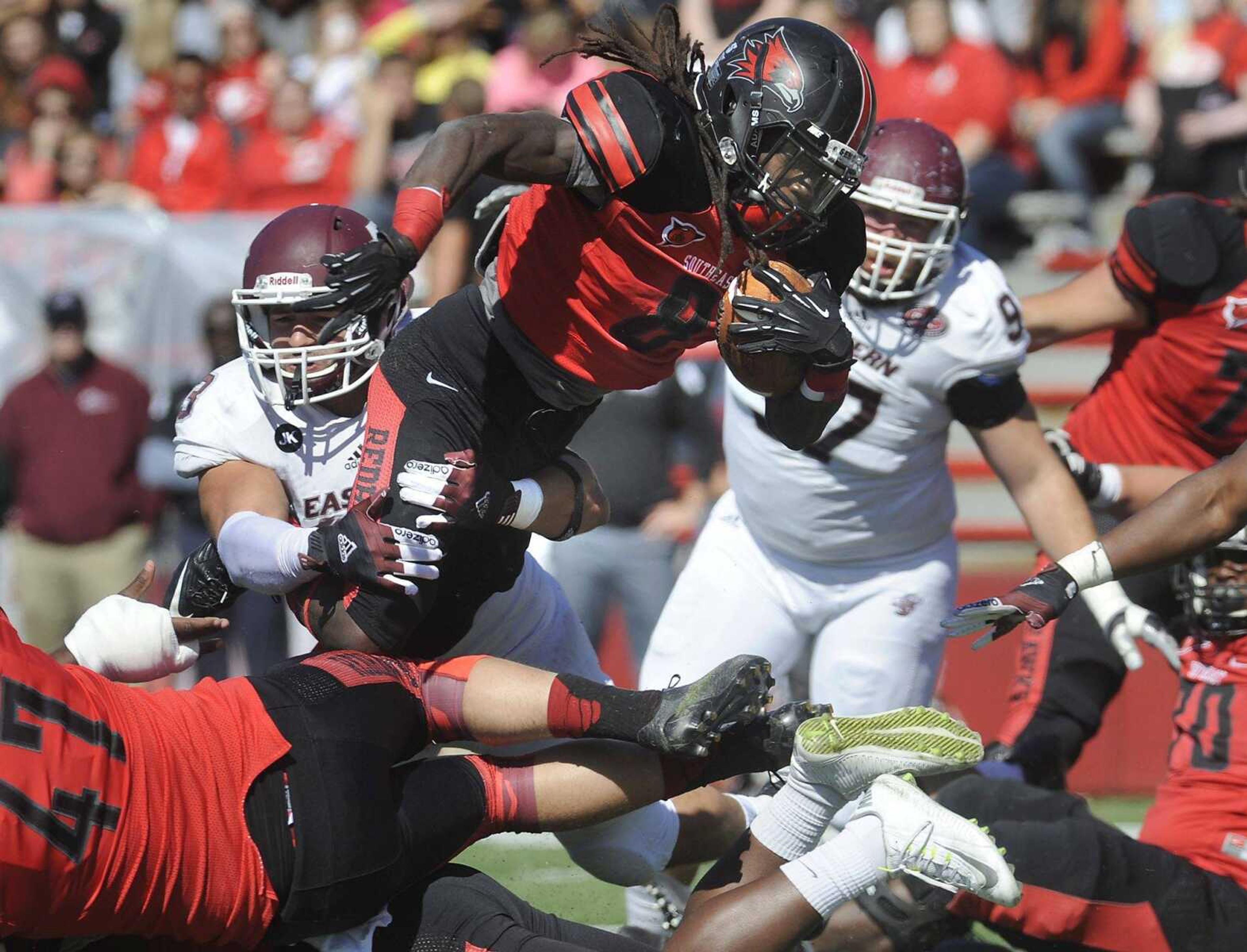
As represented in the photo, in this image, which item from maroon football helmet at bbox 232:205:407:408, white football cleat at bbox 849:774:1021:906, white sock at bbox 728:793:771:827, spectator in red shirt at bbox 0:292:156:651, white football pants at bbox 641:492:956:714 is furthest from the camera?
spectator in red shirt at bbox 0:292:156:651

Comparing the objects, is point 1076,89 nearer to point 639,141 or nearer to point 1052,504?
point 1052,504

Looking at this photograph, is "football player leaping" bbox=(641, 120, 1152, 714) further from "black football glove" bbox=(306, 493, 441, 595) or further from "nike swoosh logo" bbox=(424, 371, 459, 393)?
"black football glove" bbox=(306, 493, 441, 595)

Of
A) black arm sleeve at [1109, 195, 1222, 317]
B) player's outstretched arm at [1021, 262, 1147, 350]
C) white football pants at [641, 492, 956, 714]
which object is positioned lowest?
white football pants at [641, 492, 956, 714]

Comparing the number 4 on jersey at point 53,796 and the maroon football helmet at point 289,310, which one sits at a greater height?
the maroon football helmet at point 289,310

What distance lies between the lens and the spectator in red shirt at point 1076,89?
7824mm

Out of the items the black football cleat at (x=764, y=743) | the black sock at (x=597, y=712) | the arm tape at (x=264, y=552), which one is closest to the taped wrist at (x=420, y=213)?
the arm tape at (x=264, y=552)

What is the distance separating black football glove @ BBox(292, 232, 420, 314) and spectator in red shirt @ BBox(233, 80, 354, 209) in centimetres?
510

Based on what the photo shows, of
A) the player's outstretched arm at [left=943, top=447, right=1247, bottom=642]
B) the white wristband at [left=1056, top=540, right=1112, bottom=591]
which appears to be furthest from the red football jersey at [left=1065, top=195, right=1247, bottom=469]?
the white wristband at [left=1056, top=540, right=1112, bottom=591]

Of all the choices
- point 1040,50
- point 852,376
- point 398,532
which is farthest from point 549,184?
point 1040,50

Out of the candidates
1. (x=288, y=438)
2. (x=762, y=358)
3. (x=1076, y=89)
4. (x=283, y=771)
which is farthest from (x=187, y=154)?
(x=283, y=771)

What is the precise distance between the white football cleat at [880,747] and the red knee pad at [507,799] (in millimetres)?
568

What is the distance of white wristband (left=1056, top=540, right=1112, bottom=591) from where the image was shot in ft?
11.2

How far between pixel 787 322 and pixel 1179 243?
178 centimetres

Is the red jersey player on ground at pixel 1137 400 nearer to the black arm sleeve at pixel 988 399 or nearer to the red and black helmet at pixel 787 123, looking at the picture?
the black arm sleeve at pixel 988 399
